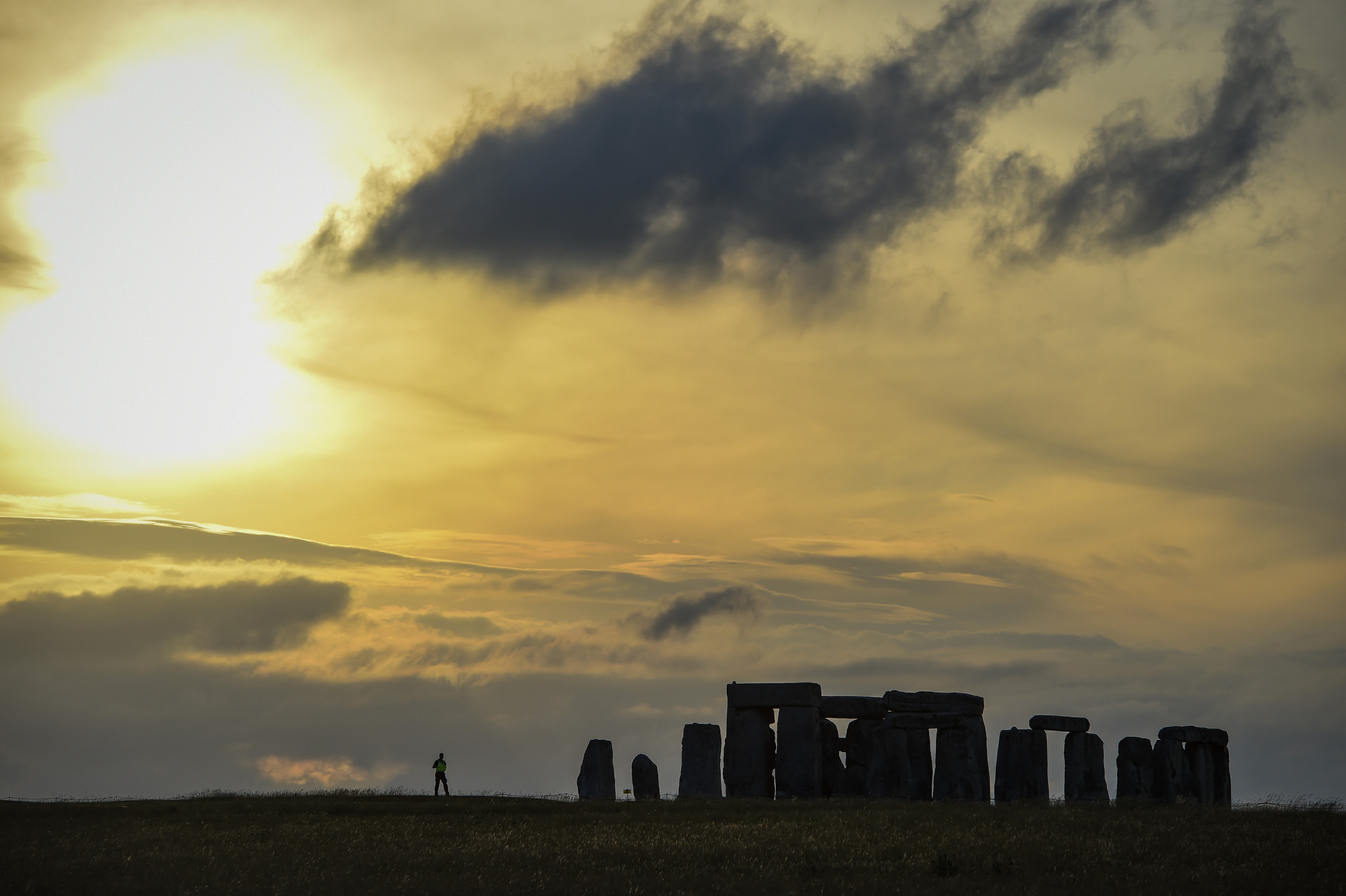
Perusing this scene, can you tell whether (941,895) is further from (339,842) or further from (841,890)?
(339,842)

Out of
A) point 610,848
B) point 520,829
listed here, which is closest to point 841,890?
point 610,848

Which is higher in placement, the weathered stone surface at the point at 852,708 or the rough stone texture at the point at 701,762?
the weathered stone surface at the point at 852,708

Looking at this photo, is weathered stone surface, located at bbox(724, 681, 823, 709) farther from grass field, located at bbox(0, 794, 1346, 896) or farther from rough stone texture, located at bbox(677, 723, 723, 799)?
grass field, located at bbox(0, 794, 1346, 896)

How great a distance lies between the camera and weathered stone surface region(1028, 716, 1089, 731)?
35.3 m

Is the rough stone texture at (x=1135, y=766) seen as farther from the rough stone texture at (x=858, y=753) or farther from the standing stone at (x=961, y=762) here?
the rough stone texture at (x=858, y=753)

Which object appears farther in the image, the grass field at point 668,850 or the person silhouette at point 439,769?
the person silhouette at point 439,769

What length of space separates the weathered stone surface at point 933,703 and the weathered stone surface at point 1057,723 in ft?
5.32

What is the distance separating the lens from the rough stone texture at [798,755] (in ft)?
111

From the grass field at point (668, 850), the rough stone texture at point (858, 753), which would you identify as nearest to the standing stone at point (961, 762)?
the rough stone texture at point (858, 753)

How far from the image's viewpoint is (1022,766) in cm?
3516

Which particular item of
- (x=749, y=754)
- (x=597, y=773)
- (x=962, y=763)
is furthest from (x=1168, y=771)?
(x=597, y=773)

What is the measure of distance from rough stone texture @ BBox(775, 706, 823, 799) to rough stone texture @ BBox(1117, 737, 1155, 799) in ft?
27.2

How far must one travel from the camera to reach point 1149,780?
116ft

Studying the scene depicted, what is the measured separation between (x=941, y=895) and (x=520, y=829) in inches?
371
